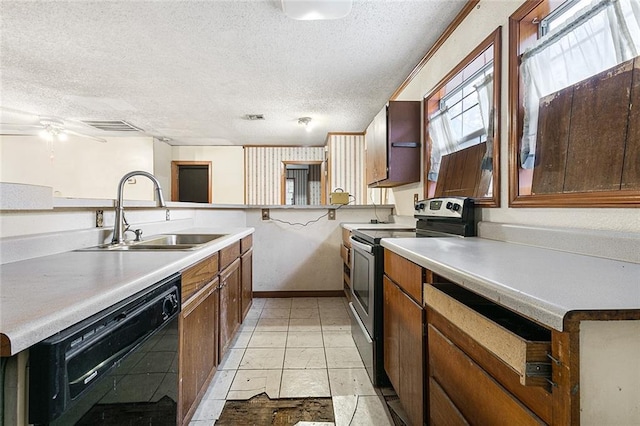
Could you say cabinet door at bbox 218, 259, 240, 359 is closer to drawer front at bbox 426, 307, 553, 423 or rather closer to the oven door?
the oven door

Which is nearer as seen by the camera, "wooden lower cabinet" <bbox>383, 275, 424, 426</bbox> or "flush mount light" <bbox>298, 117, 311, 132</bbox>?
"wooden lower cabinet" <bbox>383, 275, 424, 426</bbox>

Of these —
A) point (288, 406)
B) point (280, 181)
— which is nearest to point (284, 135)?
point (280, 181)

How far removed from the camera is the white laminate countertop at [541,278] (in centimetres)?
54

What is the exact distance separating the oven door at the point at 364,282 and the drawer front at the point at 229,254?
0.88 meters

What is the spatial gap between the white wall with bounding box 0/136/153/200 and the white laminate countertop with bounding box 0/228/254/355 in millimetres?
5286

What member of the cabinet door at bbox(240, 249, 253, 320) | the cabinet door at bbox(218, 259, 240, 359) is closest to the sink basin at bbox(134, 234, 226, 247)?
the cabinet door at bbox(218, 259, 240, 359)

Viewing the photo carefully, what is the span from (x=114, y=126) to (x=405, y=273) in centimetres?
563

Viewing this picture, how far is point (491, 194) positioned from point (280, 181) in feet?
17.5

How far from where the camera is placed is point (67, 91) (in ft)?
11.5

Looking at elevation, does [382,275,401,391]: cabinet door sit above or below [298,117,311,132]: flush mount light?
below

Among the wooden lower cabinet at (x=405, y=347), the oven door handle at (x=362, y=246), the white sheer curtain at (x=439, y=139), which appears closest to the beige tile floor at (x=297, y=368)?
the wooden lower cabinet at (x=405, y=347)

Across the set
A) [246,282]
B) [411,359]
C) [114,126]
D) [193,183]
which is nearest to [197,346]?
[411,359]

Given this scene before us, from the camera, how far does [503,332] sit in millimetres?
633

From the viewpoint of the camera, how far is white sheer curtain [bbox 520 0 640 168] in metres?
1.00
